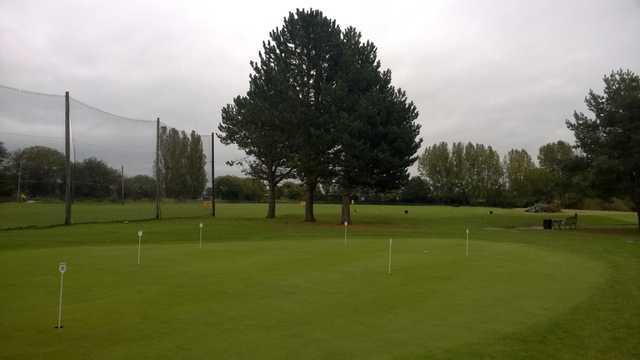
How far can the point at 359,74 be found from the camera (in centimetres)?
3934

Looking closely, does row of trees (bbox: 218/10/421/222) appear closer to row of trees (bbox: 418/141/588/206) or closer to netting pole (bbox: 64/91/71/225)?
netting pole (bbox: 64/91/71/225)

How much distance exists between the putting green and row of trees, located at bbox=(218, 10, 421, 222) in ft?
74.2

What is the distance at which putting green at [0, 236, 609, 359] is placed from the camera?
661 centimetres

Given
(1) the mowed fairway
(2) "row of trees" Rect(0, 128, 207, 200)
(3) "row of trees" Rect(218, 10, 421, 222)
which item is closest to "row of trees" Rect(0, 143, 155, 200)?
(2) "row of trees" Rect(0, 128, 207, 200)

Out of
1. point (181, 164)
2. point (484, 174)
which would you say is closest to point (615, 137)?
point (181, 164)

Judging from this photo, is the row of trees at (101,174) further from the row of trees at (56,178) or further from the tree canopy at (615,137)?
the tree canopy at (615,137)

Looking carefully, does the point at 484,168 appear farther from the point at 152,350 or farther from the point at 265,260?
the point at 152,350

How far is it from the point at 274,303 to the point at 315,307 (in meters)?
0.72

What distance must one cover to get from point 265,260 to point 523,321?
317 inches

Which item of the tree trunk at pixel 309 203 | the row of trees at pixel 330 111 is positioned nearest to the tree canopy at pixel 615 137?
the row of trees at pixel 330 111

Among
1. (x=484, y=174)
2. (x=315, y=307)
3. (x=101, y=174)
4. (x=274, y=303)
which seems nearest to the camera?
(x=315, y=307)

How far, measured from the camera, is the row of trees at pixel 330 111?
124 ft

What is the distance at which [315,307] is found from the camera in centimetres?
872

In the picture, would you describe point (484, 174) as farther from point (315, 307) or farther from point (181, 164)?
point (315, 307)
